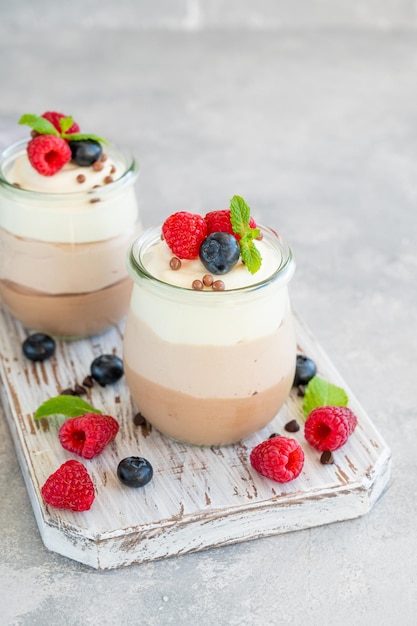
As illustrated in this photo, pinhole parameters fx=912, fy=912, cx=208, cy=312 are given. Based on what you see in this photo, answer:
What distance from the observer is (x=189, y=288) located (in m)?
1.43

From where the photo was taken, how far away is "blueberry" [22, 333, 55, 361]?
5.87 ft

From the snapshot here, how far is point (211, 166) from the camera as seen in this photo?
282 centimetres

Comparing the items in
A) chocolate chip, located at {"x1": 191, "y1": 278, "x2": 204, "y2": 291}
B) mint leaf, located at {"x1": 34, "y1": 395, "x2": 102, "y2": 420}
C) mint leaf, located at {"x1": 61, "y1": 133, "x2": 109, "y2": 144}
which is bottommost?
mint leaf, located at {"x1": 34, "y1": 395, "x2": 102, "y2": 420}

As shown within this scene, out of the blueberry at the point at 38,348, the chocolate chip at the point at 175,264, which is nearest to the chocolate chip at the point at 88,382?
the blueberry at the point at 38,348

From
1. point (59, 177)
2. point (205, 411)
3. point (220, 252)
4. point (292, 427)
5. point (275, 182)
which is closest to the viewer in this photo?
point (220, 252)

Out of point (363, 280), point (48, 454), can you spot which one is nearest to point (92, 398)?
point (48, 454)

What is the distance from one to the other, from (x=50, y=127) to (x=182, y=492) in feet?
2.41

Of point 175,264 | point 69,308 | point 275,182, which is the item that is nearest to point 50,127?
point 69,308

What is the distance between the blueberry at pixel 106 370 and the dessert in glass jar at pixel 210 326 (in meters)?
0.16

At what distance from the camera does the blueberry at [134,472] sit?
1.47m

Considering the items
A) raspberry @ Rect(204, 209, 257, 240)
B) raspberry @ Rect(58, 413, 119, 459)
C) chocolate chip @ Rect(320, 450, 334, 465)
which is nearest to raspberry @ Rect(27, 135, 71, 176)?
raspberry @ Rect(204, 209, 257, 240)

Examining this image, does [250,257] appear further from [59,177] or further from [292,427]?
[59,177]

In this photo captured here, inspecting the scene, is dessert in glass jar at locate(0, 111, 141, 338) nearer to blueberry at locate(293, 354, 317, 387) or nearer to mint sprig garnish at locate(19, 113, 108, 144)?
mint sprig garnish at locate(19, 113, 108, 144)

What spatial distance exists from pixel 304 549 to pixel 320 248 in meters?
1.09
